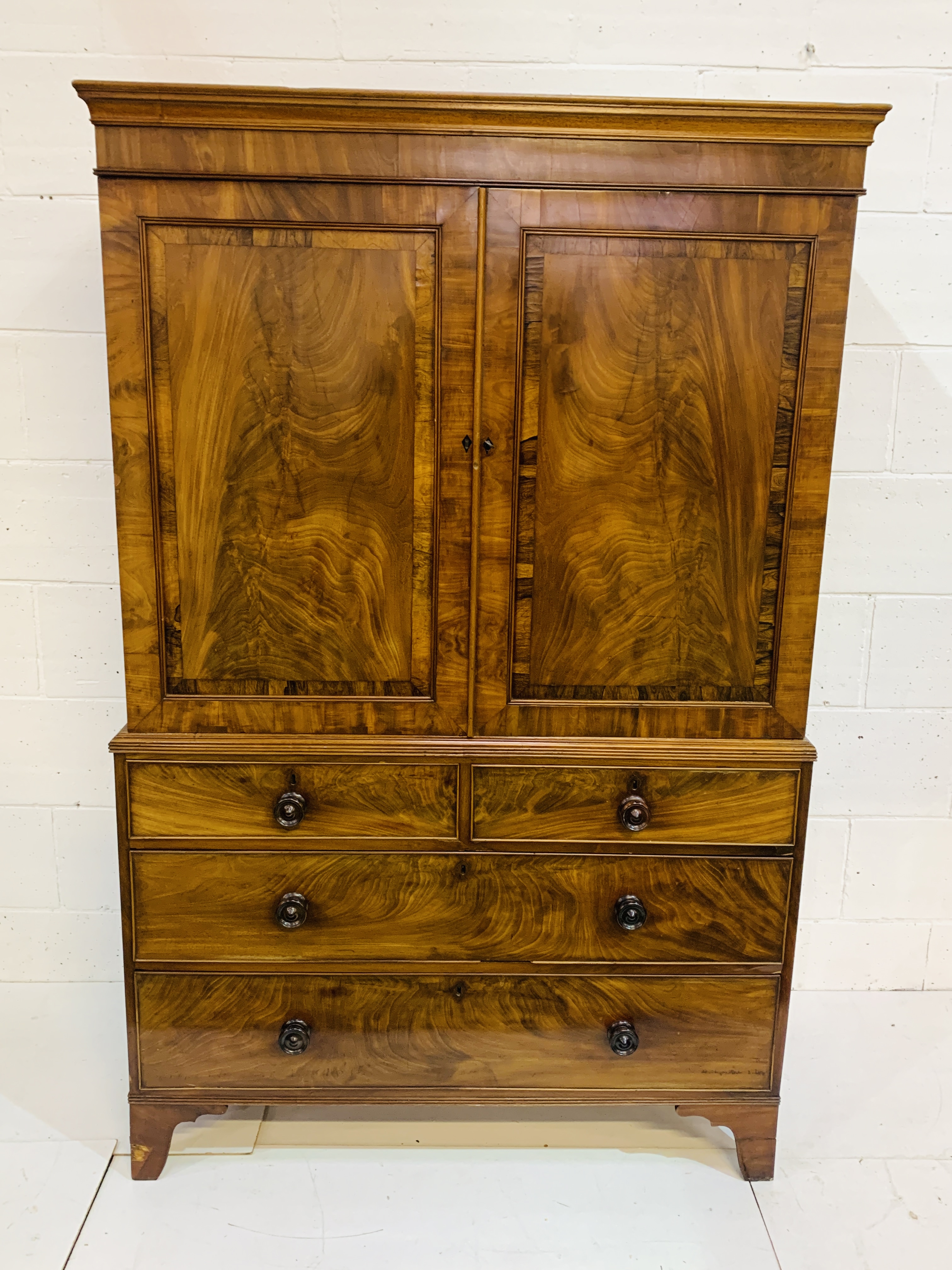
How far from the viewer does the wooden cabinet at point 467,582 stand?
1.50m

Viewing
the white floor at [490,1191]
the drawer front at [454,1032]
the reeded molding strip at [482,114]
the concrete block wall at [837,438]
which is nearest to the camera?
the reeded molding strip at [482,114]

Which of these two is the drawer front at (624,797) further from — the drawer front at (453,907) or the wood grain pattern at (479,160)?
the wood grain pattern at (479,160)

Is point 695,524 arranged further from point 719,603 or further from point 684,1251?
point 684,1251

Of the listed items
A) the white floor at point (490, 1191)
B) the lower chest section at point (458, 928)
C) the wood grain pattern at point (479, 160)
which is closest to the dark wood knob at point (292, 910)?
the lower chest section at point (458, 928)

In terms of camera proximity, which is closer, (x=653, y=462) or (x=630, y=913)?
(x=653, y=462)

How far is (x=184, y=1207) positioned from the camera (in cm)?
173

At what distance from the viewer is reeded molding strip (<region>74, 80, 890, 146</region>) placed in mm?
1447

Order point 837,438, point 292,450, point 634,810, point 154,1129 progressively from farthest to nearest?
point 837,438
point 154,1129
point 634,810
point 292,450

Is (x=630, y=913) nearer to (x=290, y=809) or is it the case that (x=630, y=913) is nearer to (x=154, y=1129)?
(x=290, y=809)

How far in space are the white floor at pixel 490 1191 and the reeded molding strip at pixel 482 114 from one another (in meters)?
1.97

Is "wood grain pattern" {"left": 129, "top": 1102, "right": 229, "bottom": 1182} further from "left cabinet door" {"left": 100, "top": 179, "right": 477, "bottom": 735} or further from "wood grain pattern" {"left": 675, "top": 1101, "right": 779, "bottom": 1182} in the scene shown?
"wood grain pattern" {"left": 675, "top": 1101, "right": 779, "bottom": 1182}

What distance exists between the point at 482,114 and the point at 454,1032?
1685 millimetres

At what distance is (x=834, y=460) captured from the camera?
7.26 ft

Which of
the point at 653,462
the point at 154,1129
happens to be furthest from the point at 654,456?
the point at 154,1129
